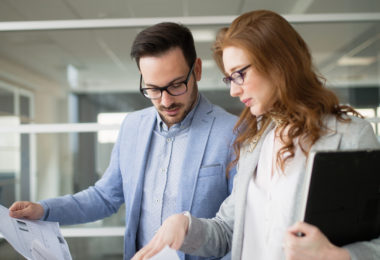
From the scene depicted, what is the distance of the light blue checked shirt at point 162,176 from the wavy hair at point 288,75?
0.54 m

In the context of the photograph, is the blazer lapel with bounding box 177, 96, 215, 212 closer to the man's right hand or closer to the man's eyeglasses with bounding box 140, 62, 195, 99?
the man's eyeglasses with bounding box 140, 62, 195, 99

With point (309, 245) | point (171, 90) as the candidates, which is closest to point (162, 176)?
point (171, 90)

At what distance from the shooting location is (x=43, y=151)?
2.46 m

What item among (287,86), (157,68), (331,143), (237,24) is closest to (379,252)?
(331,143)

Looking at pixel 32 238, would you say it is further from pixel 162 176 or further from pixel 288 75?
pixel 288 75

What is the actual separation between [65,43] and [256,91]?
1787 millimetres

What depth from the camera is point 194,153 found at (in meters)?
1.50

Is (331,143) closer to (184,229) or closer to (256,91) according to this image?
(256,91)

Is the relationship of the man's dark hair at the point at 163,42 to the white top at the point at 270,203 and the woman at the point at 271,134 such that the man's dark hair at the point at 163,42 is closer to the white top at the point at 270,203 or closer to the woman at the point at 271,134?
the woman at the point at 271,134

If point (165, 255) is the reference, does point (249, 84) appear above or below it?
Answer: above

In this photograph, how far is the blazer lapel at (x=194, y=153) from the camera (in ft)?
4.77

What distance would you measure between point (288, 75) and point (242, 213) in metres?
0.45

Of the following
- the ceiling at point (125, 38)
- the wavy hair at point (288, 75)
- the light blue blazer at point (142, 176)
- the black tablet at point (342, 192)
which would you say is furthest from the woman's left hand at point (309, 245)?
the ceiling at point (125, 38)

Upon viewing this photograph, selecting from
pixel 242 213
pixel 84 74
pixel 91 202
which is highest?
pixel 84 74
